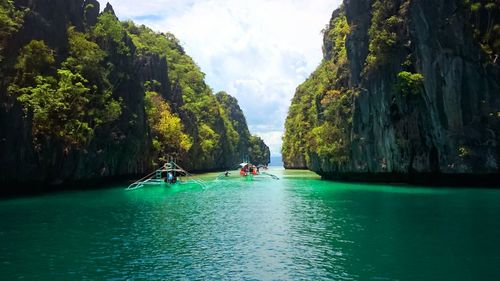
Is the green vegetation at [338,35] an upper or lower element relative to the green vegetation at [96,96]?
upper

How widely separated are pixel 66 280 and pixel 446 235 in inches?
570

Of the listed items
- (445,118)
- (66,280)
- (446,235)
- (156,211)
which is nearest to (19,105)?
(156,211)

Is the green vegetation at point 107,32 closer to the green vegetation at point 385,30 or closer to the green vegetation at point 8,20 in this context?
the green vegetation at point 8,20

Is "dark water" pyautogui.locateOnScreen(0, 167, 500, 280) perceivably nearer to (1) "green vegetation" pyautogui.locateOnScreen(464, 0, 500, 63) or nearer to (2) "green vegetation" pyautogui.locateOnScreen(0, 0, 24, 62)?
(1) "green vegetation" pyautogui.locateOnScreen(464, 0, 500, 63)

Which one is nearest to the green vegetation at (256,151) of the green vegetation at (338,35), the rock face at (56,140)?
the green vegetation at (338,35)

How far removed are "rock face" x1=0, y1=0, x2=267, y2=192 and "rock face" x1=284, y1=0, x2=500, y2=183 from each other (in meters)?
26.8

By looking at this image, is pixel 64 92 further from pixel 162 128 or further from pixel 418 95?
pixel 418 95

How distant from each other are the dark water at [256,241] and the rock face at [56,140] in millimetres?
7956

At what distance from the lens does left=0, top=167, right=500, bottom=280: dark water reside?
14.0 meters

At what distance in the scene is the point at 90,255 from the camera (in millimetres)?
16047

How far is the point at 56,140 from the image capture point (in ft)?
139

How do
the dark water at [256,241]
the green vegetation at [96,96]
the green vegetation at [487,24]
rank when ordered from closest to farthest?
the dark water at [256,241]
the green vegetation at [487,24]
the green vegetation at [96,96]

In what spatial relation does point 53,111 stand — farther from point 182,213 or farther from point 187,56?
point 187,56

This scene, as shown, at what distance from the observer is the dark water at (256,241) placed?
13984 mm
